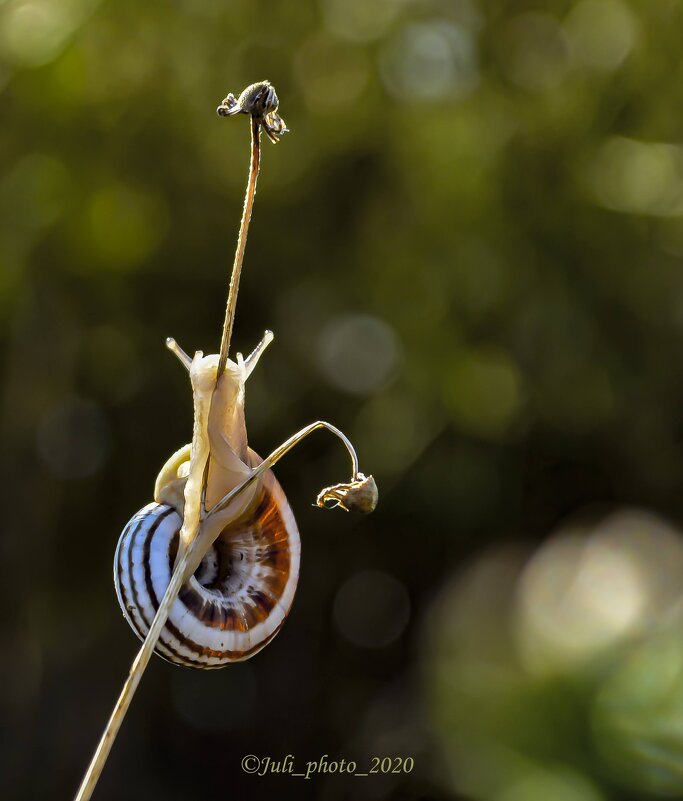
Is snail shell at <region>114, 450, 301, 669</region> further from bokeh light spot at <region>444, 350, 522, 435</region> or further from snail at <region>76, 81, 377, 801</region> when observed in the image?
bokeh light spot at <region>444, 350, 522, 435</region>

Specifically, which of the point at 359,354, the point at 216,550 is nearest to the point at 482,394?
the point at 359,354

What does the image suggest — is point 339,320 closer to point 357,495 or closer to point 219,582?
point 219,582

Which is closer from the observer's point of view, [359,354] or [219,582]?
[219,582]

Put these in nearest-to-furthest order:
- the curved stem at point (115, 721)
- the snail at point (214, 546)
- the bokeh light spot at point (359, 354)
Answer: the curved stem at point (115, 721) → the snail at point (214, 546) → the bokeh light spot at point (359, 354)

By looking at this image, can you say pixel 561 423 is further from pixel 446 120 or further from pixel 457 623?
pixel 446 120

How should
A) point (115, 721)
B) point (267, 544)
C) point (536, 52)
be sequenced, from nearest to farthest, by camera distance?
point (115, 721) → point (267, 544) → point (536, 52)

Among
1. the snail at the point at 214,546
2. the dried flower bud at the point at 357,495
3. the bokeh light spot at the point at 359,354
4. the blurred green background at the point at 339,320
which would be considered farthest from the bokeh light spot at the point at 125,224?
the dried flower bud at the point at 357,495

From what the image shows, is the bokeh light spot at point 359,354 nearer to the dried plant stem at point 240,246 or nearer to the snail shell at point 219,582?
the snail shell at point 219,582

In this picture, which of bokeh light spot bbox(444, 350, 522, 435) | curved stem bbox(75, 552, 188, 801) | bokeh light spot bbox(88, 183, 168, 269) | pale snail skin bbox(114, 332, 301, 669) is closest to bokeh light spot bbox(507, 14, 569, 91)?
bokeh light spot bbox(444, 350, 522, 435)
